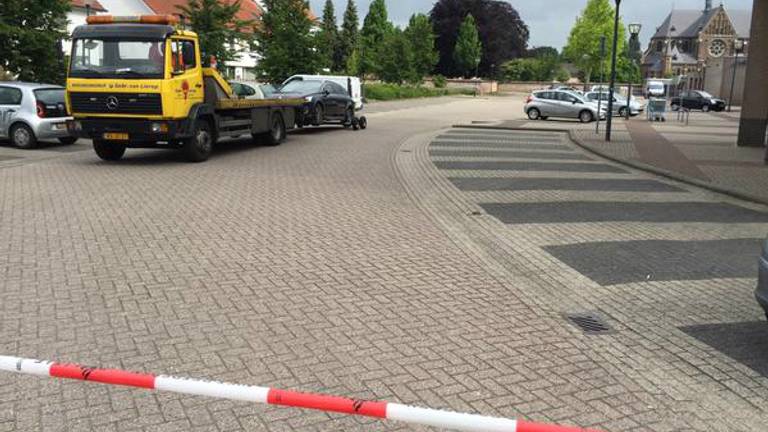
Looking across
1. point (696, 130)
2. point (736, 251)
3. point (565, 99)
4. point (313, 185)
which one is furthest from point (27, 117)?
point (565, 99)

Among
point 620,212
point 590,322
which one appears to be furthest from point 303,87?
point 590,322

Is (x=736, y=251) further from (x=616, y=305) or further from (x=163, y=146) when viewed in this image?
(x=163, y=146)

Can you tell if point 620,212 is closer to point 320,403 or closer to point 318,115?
point 320,403

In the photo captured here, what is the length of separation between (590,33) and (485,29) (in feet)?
64.9

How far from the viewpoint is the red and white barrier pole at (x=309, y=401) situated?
2.72 meters

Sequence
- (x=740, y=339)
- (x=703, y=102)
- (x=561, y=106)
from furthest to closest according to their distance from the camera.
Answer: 1. (x=703, y=102)
2. (x=561, y=106)
3. (x=740, y=339)

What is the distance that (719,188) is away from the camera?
38.1ft

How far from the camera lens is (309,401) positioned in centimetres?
290

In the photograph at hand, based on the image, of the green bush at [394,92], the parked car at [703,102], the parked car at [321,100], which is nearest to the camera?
the parked car at [321,100]

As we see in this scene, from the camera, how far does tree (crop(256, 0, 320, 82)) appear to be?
113ft

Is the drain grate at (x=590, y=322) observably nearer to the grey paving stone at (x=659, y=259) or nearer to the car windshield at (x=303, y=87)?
the grey paving stone at (x=659, y=259)

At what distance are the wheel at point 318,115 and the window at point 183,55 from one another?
321 inches

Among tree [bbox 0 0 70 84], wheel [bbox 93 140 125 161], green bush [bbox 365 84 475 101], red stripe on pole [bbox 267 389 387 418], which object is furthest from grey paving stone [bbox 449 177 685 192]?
green bush [bbox 365 84 475 101]

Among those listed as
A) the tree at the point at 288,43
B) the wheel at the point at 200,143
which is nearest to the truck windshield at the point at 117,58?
the wheel at the point at 200,143
